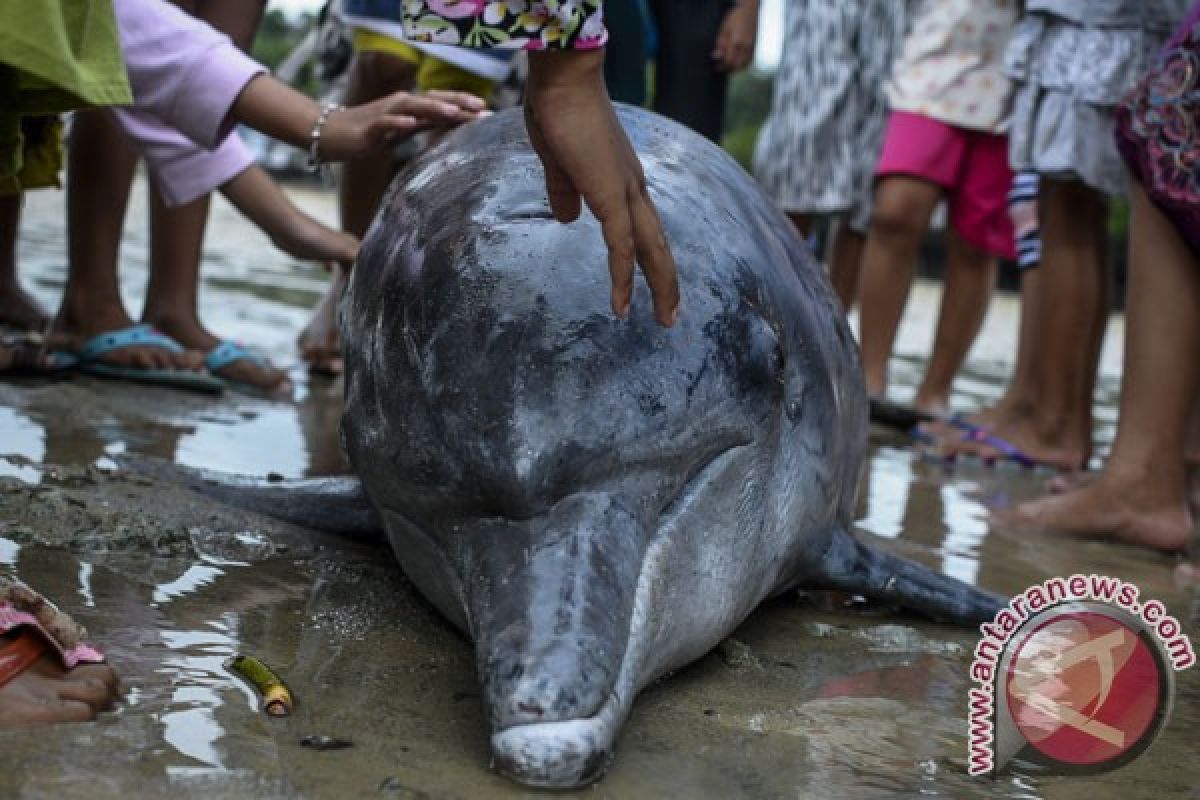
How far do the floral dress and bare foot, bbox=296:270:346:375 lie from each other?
3730mm

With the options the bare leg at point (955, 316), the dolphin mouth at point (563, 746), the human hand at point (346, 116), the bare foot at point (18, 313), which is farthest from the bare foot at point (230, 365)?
the dolphin mouth at point (563, 746)

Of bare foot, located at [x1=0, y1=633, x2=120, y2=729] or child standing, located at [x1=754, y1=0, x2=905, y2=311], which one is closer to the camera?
bare foot, located at [x1=0, y1=633, x2=120, y2=729]

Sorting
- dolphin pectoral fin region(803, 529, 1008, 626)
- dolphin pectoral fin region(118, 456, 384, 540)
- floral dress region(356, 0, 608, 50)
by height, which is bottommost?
dolphin pectoral fin region(118, 456, 384, 540)

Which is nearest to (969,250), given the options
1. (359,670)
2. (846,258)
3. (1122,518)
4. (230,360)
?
(846,258)

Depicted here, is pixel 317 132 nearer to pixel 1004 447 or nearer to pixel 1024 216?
pixel 1004 447

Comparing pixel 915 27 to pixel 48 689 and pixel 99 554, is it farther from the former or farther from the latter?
pixel 48 689

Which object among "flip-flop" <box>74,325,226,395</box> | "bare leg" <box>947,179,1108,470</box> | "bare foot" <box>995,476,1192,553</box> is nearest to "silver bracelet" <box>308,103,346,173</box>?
"flip-flop" <box>74,325,226,395</box>

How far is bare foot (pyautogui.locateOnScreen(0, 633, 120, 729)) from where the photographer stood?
1850 millimetres

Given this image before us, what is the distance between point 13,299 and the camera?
559 cm

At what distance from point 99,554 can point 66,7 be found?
0.95 meters

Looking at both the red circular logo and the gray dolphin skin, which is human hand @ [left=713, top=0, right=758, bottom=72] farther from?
the red circular logo

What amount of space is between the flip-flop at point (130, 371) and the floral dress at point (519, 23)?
9.69ft

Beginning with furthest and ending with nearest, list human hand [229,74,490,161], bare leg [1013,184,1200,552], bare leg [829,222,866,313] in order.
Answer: bare leg [829,222,866,313] < bare leg [1013,184,1200,552] < human hand [229,74,490,161]

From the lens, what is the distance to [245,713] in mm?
1972
